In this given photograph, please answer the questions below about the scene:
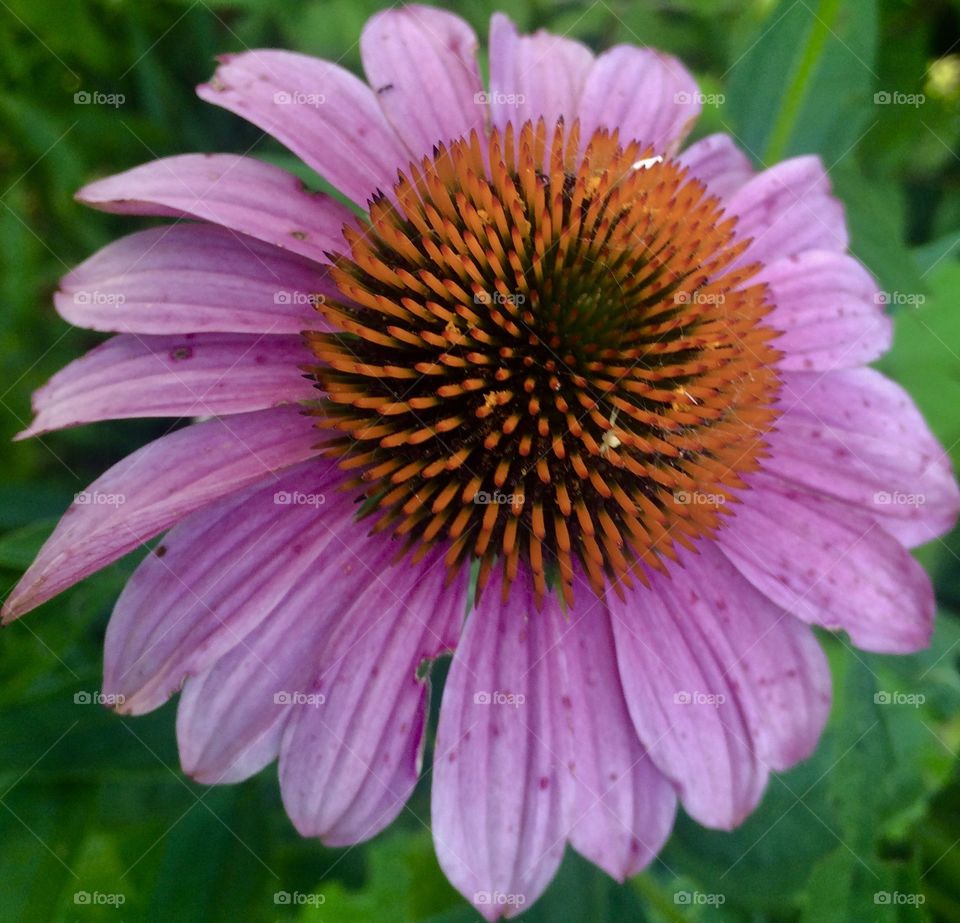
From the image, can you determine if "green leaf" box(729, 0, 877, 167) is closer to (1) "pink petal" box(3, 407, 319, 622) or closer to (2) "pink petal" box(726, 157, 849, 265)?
(2) "pink petal" box(726, 157, 849, 265)

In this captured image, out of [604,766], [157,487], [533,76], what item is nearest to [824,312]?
[533,76]

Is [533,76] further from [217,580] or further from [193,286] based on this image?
[217,580]

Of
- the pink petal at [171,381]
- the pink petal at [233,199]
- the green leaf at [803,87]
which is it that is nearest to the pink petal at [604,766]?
the pink petal at [171,381]

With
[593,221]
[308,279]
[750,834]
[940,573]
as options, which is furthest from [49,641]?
[940,573]

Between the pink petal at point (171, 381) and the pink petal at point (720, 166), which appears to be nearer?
the pink petal at point (171, 381)

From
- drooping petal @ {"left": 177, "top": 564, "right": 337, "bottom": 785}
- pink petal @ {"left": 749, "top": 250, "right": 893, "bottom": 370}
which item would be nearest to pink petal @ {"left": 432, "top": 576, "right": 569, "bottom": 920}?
drooping petal @ {"left": 177, "top": 564, "right": 337, "bottom": 785}

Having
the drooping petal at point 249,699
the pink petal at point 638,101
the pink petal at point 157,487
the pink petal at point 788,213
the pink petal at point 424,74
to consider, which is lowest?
the drooping petal at point 249,699

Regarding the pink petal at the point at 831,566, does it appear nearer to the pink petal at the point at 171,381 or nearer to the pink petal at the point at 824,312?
the pink petal at the point at 824,312
